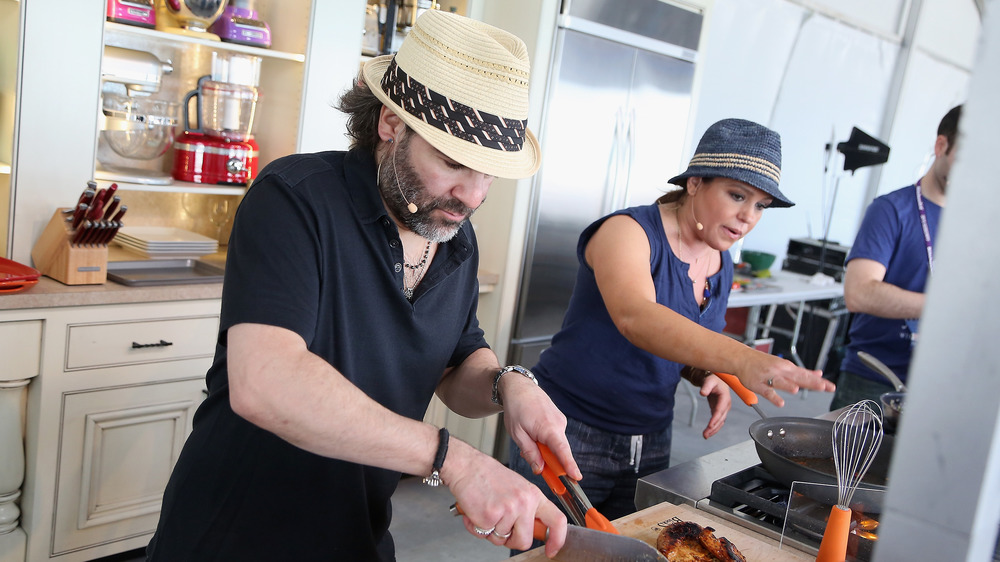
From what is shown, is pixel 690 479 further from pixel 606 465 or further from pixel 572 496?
pixel 572 496

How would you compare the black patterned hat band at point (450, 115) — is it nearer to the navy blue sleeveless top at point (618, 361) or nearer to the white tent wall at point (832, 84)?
the navy blue sleeveless top at point (618, 361)

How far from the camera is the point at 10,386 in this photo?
2.29 meters

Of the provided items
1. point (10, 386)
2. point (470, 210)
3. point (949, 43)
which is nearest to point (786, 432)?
point (470, 210)

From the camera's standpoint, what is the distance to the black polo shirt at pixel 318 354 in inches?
45.4

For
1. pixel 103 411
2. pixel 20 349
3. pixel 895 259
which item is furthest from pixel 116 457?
pixel 895 259

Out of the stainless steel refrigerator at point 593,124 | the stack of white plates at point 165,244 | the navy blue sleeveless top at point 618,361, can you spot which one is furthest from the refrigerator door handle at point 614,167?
the navy blue sleeveless top at point 618,361

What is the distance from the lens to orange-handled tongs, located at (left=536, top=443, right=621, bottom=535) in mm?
1202

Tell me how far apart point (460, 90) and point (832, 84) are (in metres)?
6.16

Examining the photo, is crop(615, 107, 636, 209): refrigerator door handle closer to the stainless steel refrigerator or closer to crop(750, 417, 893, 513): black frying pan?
the stainless steel refrigerator

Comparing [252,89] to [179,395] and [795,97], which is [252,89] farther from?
[795,97]

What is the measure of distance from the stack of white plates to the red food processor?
22cm

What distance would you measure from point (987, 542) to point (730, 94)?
217 inches

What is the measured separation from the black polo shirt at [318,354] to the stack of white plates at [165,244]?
1632mm

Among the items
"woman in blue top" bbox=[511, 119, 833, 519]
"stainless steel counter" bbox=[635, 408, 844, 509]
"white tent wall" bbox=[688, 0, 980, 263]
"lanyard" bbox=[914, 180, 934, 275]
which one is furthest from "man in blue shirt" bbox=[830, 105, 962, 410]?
"white tent wall" bbox=[688, 0, 980, 263]
